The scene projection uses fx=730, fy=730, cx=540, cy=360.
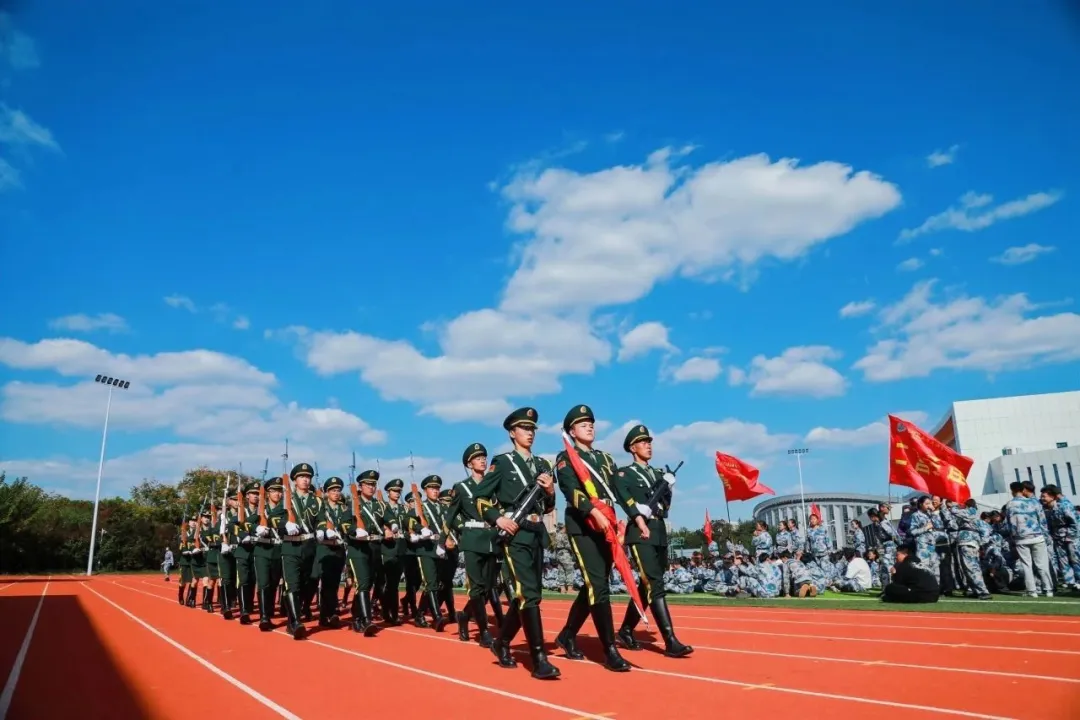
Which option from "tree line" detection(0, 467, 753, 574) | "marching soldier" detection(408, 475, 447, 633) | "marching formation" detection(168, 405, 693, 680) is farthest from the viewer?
"tree line" detection(0, 467, 753, 574)

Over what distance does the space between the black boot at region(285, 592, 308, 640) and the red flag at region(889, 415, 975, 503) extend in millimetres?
11491

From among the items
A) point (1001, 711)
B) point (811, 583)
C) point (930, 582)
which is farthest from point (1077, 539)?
point (1001, 711)

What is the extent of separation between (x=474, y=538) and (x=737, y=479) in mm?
13216

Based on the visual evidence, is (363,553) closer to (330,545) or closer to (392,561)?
(330,545)

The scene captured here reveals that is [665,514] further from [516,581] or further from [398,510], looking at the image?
A: [398,510]

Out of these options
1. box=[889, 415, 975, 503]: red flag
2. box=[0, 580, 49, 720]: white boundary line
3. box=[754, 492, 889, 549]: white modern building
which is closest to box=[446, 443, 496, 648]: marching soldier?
box=[0, 580, 49, 720]: white boundary line

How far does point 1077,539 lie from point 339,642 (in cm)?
1221

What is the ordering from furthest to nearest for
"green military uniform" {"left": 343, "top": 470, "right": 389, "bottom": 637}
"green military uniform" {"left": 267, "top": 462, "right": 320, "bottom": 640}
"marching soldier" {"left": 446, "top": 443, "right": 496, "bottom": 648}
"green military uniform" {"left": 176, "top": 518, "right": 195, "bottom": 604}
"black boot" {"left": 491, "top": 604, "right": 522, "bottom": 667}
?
"green military uniform" {"left": 176, "top": 518, "right": 195, "bottom": 604}, "green military uniform" {"left": 343, "top": 470, "right": 389, "bottom": 637}, "green military uniform" {"left": 267, "top": 462, "right": 320, "bottom": 640}, "marching soldier" {"left": 446, "top": 443, "right": 496, "bottom": 648}, "black boot" {"left": 491, "top": 604, "right": 522, "bottom": 667}

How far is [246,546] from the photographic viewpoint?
1184 cm

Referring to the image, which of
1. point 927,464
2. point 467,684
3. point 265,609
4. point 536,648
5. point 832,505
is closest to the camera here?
point 467,684

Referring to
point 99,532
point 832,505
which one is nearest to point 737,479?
point 99,532

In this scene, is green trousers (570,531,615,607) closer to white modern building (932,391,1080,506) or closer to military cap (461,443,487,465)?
military cap (461,443,487,465)

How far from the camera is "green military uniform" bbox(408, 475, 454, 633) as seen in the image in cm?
1087

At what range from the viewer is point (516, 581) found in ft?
21.5
